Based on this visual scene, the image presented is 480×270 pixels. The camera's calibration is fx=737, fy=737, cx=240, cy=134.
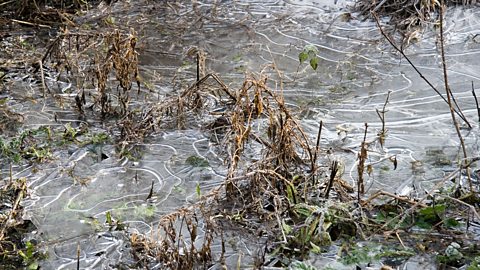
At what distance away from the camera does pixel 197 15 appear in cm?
612

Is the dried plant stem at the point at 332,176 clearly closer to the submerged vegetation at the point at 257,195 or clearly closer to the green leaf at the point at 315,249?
the submerged vegetation at the point at 257,195

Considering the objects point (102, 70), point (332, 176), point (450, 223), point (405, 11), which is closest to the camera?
point (450, 223)

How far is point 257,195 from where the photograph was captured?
3373 mm

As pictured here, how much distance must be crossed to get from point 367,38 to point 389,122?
141 cm

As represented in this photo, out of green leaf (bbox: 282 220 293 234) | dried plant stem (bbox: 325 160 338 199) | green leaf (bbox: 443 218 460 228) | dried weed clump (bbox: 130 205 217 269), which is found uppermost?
dried plant stem (bbox: 325 160 338 199)

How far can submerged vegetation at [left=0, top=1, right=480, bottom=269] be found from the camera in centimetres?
304

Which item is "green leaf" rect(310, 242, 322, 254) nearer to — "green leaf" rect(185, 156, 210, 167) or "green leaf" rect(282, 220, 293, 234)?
"green leaf" rect(282, 220, 293, 234)

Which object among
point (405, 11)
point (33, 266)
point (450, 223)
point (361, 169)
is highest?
point (405, 11)

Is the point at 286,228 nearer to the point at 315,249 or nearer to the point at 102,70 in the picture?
the point at 315,249

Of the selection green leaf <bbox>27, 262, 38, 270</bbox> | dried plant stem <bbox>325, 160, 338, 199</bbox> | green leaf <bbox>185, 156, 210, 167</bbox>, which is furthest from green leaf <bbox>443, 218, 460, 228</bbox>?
green leaf <bbox>27, 262, 38, 270</bbox>

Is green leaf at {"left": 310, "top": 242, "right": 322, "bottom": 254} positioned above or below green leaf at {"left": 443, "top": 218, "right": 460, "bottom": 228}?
below

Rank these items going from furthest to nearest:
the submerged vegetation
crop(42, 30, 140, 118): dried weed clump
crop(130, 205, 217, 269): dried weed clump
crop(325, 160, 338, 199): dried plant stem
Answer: crop(42, 30, 140, 118): dried weed clump, crop(325, 160, 338, 199): dried plant stem, the submerged vegetation, crop(130, 205, 217, 269): dried weed clump

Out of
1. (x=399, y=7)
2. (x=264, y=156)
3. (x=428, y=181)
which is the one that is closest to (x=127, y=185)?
(x=264, y=156)

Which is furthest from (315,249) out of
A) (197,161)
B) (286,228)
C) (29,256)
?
(29,256)
